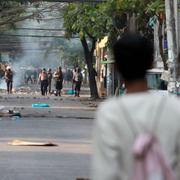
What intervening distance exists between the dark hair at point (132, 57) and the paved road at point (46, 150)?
286 inches

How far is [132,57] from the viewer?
449 cm

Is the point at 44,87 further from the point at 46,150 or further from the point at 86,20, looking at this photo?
the point at 46,150

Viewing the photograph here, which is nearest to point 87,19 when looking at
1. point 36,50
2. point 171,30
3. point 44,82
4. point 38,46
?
point 171,30

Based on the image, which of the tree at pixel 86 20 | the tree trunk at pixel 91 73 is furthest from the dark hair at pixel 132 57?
the tree trunk at pixel 91 73

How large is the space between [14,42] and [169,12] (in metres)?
68.7

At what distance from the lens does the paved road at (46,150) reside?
12.3 metres

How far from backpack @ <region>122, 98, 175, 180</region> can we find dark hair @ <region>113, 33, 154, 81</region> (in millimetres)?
442

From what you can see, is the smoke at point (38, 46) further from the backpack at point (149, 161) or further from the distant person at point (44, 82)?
the backpack at point (149, 161)

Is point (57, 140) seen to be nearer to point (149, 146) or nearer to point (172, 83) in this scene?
point (172, 83)

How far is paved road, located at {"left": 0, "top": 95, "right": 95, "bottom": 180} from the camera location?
40.3 feet

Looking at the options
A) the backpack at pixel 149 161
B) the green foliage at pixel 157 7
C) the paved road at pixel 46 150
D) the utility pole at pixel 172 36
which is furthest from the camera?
the green foliage at pixel 157 7

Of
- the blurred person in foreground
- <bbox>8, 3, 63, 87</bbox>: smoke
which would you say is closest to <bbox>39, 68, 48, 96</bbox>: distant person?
<bbox>8, 3, 63, 87</bbox>: smoke

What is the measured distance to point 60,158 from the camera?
14125 mm

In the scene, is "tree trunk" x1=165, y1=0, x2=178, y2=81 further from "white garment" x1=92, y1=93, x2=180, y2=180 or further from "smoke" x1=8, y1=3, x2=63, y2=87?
"smoke" x1=8, y1=3, x2=63, y2=87
